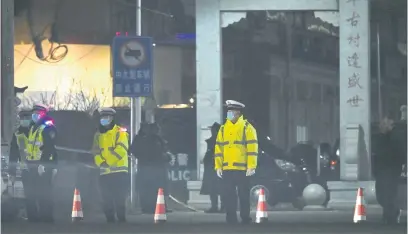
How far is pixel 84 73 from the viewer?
1891 centimetres

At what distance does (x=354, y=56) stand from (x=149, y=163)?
4.29m

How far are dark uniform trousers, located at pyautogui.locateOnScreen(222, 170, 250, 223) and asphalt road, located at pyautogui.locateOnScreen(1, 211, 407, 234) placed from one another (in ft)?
0.85

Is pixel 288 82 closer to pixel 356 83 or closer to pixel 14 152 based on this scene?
pixel 356 83

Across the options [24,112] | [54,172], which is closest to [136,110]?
[24,112]

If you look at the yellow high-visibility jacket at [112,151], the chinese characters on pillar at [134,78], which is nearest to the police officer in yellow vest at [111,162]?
the yellow high-visibility jacket at [112,151]

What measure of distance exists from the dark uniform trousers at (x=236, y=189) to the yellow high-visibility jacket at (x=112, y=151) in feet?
6.09

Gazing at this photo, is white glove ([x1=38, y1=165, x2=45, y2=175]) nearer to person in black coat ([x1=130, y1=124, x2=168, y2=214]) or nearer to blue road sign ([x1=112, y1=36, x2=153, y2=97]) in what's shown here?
person in black coat ([x1=130, y1=124, x2=168, y2=214])

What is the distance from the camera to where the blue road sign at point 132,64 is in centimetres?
1645

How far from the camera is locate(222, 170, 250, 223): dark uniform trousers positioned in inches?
534

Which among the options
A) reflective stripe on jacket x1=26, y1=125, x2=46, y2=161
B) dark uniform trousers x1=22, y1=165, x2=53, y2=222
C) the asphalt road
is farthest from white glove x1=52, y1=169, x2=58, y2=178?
the asphalt road

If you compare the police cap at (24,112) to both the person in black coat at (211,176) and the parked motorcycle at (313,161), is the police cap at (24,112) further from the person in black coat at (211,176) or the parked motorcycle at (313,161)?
the parked motorcycle at (313,161)

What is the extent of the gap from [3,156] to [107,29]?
12.3 feet

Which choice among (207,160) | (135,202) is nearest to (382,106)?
(207,160)

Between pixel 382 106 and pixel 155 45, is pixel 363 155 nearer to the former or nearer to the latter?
pixel 382 106
